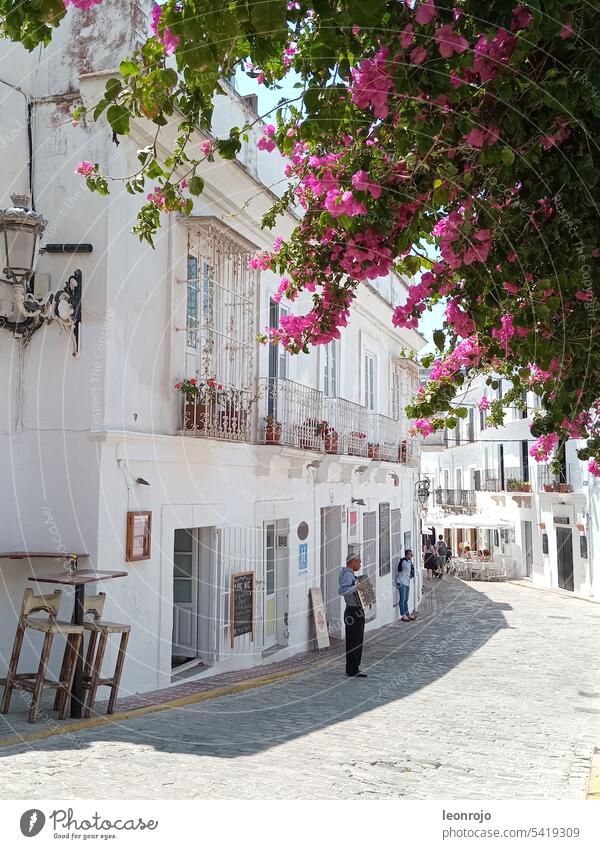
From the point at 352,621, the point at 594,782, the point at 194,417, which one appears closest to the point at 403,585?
the point at 352,621

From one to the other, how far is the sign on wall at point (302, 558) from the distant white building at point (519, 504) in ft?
29.0

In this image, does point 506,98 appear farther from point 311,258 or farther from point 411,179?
point 311,258

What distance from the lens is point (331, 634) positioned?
1512cm

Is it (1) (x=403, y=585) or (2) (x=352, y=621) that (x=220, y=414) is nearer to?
(2) (x=352, y=621)

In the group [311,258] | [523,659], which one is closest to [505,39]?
[311,258]

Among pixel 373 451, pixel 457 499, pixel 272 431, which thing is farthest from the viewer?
pixel 457 499

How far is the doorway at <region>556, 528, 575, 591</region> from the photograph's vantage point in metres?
28.1

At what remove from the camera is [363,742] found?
6.89 meters

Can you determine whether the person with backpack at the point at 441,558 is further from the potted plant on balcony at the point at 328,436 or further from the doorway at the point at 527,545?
the potted plant on balcony at the point at 328,436

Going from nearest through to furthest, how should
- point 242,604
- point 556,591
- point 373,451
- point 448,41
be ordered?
point 448,41
point 242,604
point 373,451
point 556,591

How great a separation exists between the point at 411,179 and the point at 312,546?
1020 centimetres

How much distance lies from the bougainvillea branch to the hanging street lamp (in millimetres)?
2897

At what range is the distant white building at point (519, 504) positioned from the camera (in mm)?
26531

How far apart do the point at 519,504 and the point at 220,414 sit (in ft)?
83.2
